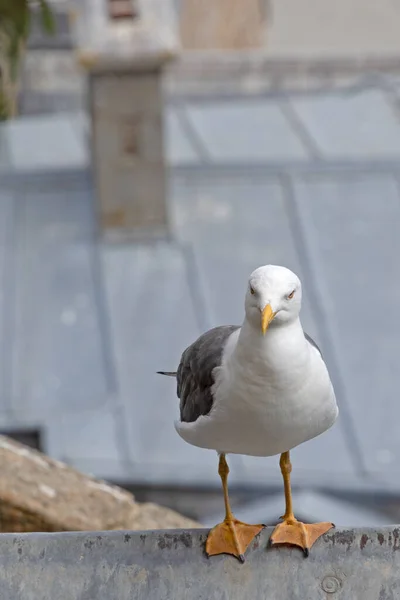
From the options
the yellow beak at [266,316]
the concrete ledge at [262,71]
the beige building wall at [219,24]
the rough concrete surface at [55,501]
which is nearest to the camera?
the yellow beak at [266,316]

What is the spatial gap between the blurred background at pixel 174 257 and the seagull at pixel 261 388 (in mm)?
3720

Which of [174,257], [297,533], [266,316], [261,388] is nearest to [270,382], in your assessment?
[261,388]

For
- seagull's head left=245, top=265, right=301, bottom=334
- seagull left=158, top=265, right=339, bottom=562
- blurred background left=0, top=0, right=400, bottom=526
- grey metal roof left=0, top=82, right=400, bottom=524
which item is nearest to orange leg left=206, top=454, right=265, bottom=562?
seagull left=158, top=265, right=339, bottom=562

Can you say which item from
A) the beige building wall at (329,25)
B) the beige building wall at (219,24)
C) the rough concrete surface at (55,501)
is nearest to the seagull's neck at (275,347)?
the rough concrete surface at (55,501)

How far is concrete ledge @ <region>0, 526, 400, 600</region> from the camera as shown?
375 centimetres

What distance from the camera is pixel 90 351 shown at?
9031 millimetres

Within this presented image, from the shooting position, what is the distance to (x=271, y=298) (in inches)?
129

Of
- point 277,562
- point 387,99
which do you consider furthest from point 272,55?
point 277,562

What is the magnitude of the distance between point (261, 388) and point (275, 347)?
126 mm

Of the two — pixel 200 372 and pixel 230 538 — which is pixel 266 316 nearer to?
pixel 200 372

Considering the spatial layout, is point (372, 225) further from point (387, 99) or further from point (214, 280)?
point (387, 99)

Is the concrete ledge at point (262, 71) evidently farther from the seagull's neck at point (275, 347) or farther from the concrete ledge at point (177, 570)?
the seagull's neck at point (275, 347)

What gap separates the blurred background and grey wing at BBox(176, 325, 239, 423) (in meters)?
3.57

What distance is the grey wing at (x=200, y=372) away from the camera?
366cm
